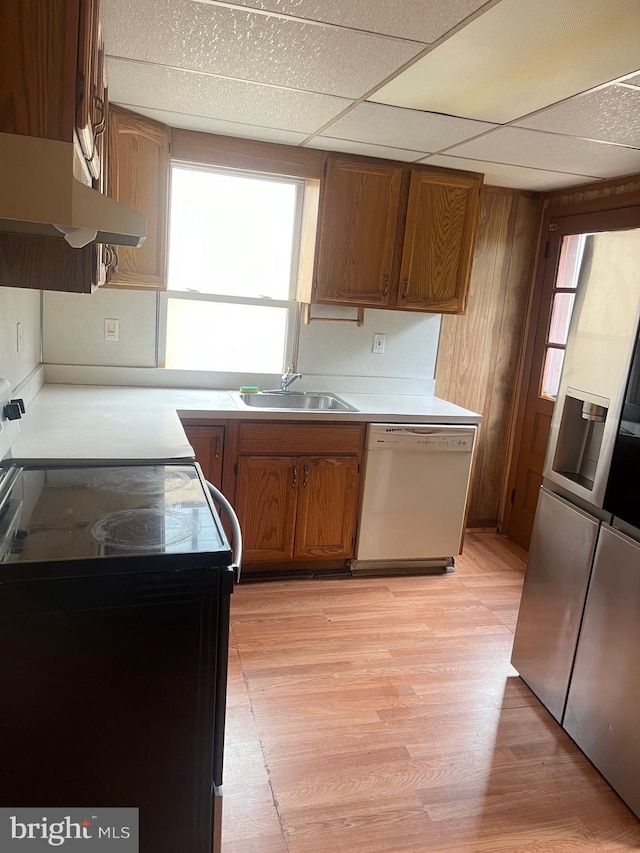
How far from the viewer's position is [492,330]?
3.91 meters

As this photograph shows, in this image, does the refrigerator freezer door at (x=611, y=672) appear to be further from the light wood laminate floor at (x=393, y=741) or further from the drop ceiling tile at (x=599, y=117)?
the drop ceiling tile at (x=599, y=117)

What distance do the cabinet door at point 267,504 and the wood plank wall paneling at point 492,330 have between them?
4.40 ft

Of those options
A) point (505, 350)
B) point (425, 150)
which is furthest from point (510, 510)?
point (425, 150)

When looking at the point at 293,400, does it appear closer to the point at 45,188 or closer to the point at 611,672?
the point at 611,672

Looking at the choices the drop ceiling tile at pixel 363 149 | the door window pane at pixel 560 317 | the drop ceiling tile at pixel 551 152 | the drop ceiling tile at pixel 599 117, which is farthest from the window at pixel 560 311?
the drop ceiling tile at pixel 363 149

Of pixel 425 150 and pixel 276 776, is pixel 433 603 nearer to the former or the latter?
pixel 276 776

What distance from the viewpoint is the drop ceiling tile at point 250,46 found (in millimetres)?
1727

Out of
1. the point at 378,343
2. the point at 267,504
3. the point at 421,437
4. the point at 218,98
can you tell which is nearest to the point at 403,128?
the point at 218,98

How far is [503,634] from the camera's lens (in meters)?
2.86

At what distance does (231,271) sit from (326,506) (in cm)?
138

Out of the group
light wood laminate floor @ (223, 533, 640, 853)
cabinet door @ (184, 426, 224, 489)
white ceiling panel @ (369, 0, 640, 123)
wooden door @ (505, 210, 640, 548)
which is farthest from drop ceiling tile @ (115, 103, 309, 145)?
light wood laminate floor @ (223, 533, 640, 853)

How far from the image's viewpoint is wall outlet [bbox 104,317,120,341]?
3.22 meters

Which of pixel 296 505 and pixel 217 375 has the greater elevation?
pixel 217 375

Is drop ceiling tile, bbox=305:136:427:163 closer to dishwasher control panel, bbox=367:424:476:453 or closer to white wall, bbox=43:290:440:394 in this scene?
white wall, bbox=43:290:440:394
